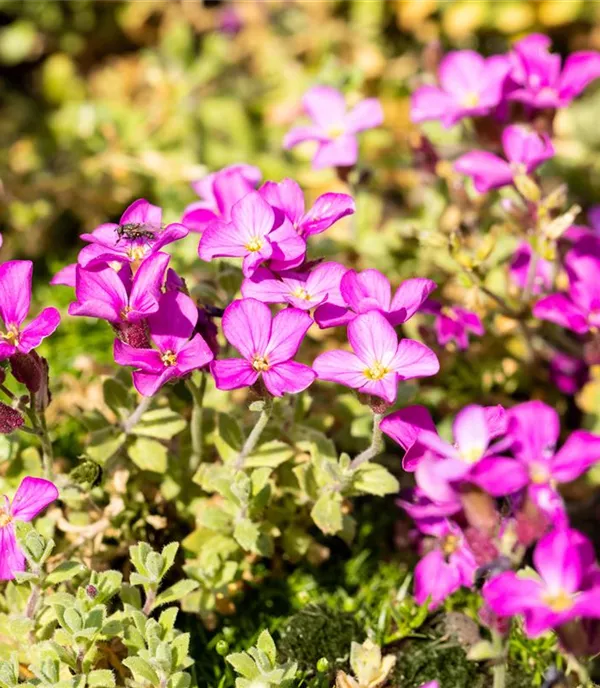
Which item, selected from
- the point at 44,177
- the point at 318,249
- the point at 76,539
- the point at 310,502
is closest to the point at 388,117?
the point at 44,177

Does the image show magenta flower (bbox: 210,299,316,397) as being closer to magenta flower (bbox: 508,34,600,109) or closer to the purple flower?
the purple flower

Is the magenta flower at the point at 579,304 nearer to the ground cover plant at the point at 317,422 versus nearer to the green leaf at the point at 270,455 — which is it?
the ground cover plant at the point at 317,422

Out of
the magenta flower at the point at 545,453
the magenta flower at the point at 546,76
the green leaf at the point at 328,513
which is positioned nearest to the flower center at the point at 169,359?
the green leaf at the point at 328,513

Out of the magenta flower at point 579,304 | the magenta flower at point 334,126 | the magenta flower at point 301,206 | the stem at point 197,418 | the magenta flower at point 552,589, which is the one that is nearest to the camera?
the magenta flower at point 552,589

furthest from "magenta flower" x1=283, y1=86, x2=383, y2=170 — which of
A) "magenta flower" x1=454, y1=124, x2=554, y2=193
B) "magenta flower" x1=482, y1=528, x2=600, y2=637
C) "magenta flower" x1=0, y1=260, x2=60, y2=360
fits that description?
"magenta flower" x1=482, y1=528, x2=600, y2=637

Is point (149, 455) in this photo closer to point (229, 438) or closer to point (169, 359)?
point (229, 438)

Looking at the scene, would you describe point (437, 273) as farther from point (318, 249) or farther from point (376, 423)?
point (376, 423)
